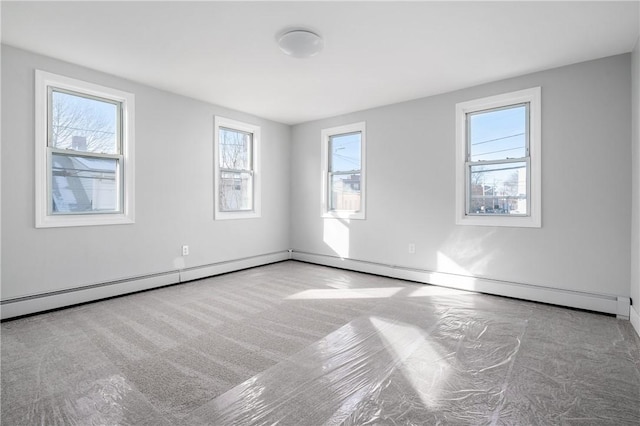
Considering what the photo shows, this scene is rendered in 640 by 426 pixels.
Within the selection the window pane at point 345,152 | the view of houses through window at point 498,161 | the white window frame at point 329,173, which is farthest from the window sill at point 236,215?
the view of houses through window at point 498,161

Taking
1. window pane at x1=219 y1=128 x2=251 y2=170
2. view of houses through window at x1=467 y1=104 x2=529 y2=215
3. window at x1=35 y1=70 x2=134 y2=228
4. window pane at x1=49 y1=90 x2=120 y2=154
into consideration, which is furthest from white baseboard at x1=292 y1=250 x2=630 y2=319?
window pane at x1=49 y1=90 x2=120 y2=154

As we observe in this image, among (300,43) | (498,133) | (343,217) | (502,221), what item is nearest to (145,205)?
Answer: (300,43)

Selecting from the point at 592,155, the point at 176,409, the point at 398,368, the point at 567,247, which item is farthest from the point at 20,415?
the point at 592,155

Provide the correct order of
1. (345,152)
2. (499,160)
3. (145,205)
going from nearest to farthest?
(499,160), (145,205), (345,152)

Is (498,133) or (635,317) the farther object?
(498,133)

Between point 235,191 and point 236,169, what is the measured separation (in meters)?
0.37

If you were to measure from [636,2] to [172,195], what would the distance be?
16.4 ft

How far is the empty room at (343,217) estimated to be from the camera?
1974 mm

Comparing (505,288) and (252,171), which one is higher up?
(252,171)

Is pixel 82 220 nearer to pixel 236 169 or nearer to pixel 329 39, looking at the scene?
pixel 236 169

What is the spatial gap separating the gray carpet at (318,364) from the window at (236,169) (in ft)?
6.40

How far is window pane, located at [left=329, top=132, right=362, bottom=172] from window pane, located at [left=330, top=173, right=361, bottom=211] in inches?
6.1

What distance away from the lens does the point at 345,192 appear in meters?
5.53

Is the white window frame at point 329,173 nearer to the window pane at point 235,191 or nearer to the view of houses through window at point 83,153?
the window pane at point 235,191
